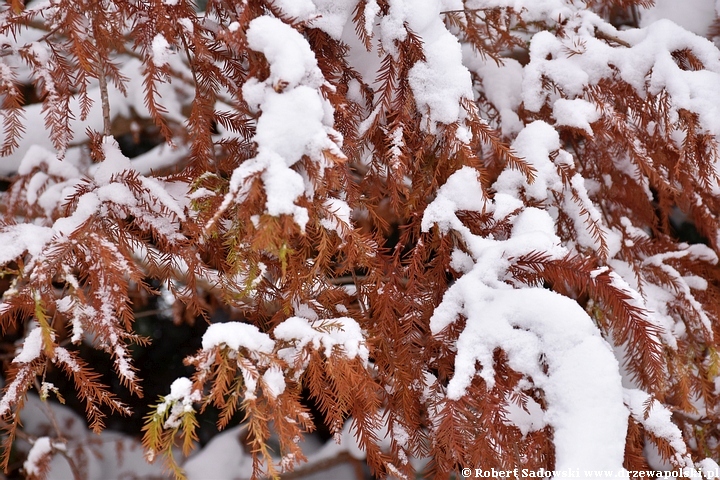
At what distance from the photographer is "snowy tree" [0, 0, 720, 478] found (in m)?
0.77

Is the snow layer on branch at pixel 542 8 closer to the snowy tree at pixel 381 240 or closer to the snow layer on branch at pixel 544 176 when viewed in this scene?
the snowy tree at pixel 381 240

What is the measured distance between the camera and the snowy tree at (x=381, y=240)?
2.51ft

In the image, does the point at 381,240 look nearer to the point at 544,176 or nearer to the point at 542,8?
the point at 544,176

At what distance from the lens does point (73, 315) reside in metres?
0.92

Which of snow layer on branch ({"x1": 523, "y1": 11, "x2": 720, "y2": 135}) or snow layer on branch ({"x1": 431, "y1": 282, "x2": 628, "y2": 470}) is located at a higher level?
snow layer on branch ({"x1": 523, "y1": 11, "x2": 720, "y2": 135})

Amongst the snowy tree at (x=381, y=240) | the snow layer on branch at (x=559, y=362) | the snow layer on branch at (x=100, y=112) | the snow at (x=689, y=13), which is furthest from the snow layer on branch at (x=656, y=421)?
the snow layer on branch at (x=100, y=112)

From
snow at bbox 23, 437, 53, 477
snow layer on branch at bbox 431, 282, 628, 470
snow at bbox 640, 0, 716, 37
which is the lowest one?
snow at bbox 23, 437, 53, 477

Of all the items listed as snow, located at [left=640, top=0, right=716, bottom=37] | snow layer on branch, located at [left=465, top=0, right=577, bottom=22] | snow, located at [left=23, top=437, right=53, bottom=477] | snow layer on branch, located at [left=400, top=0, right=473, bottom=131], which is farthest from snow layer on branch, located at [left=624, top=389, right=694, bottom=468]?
snow, located at [left=23, top=437, right=53, bottom=477]

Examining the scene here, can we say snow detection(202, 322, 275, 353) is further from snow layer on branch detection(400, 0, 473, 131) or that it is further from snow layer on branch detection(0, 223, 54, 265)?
snow layer on branch detection(400, 0, 473, 131)

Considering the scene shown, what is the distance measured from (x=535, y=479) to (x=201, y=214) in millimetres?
738

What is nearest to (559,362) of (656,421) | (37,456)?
(656,421)

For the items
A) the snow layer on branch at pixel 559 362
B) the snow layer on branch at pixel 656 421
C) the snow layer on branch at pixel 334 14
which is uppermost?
the snow layer on branch at pixel 334 14

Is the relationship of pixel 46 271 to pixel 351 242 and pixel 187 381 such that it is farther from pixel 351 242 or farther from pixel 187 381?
pixel 351 242

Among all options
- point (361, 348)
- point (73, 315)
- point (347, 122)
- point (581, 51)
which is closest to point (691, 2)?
point (581, 51)
